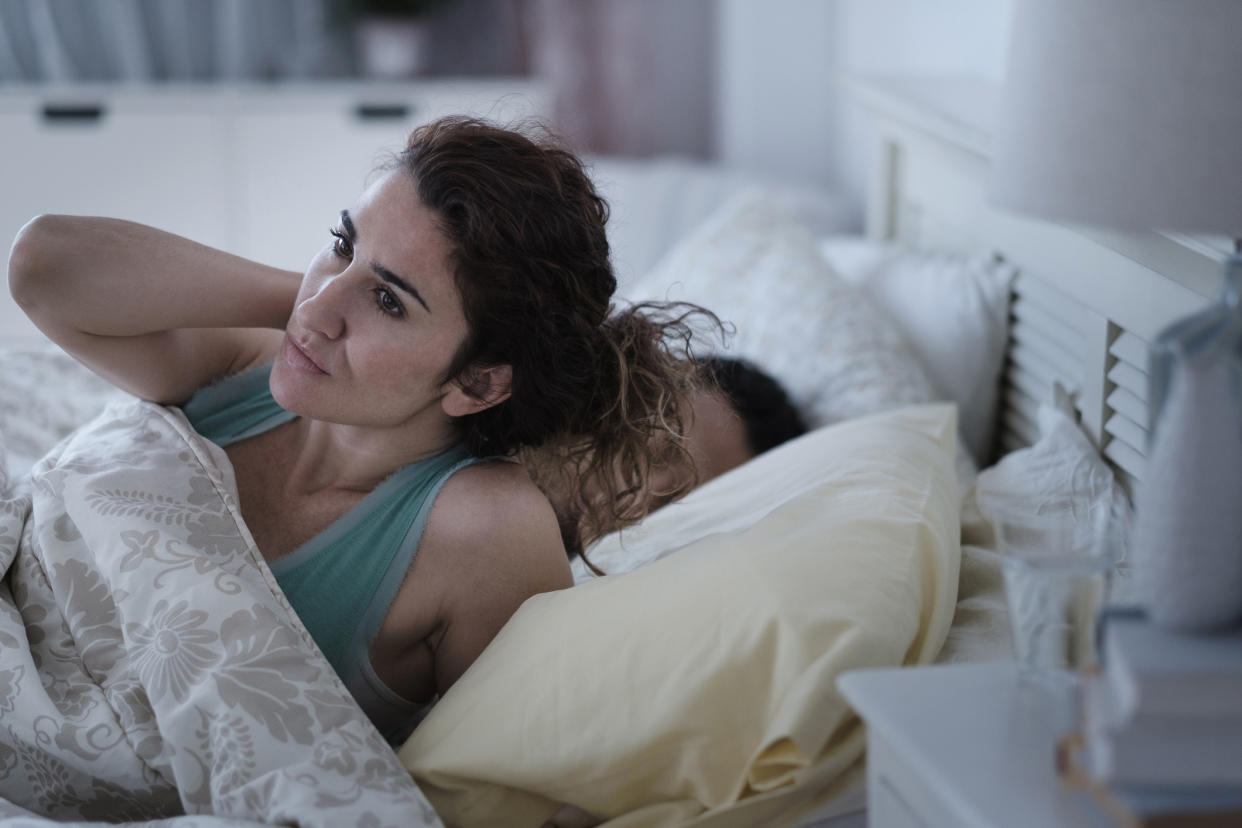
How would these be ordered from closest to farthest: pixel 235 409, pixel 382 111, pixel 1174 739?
pixel 1174 739 < pixel 235 409 < pixel 382 111

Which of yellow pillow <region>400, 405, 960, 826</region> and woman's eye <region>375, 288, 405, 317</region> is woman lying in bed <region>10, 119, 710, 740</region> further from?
yellow pillow <region>400, 405, 960, 826</region>

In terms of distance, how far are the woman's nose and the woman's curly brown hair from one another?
114mm

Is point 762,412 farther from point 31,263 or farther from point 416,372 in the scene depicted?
point 31,263

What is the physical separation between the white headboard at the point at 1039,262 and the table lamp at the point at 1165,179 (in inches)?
12.1

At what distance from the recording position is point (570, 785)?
3.21 feet

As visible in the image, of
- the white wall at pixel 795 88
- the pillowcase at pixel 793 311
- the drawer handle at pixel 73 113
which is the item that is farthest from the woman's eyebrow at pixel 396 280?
the drawer handle at pixel 73 113

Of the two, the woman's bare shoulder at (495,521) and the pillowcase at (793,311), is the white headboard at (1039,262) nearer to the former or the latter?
the pillowcase at (793,311)

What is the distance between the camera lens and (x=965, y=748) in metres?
0.73

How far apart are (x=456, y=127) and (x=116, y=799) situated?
71 centimetres

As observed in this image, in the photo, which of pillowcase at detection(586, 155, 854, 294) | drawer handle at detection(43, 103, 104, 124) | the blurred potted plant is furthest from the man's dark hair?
drawer handle at detection(43, 103, 104, 124)

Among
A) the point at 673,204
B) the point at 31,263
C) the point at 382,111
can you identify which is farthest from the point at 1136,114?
the point at 382,111

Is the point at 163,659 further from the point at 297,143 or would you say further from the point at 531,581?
the point at 297,143

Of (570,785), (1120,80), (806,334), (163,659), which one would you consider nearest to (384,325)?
(163,659)

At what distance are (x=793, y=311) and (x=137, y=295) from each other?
3.30ft
